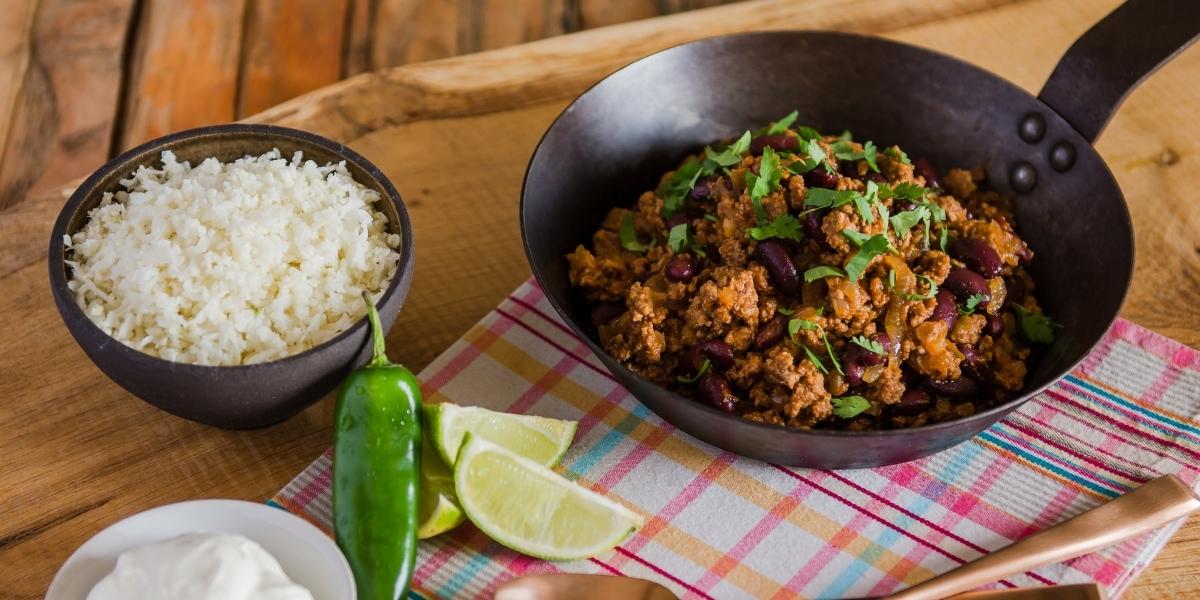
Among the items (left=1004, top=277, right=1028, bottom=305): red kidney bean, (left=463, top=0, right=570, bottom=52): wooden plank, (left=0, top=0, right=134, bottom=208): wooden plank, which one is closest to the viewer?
(left=1004, top=277, right=1028, bottom=305): red kidney bean

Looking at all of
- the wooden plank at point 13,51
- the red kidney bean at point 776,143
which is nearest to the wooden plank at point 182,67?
the wooden plank at point 13,51

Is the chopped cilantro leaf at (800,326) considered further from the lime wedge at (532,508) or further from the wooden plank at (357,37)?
the wooden plank at (357,37)

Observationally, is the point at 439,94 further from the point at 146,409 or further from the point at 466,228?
the point at 146,409

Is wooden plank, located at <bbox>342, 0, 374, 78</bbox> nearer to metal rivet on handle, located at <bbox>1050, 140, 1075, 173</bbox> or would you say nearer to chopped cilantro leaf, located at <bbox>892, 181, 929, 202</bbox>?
chopped cilantro leaf, located at <bbox>892, 181, 929, 202</bbox>

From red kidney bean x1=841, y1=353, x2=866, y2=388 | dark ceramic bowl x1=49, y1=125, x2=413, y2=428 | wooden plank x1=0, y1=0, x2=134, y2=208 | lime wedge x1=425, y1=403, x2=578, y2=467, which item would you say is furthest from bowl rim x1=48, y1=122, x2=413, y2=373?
wooden plank x1=0, y1=0, x2=134, y2=208

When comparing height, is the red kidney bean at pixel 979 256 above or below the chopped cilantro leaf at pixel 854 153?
below

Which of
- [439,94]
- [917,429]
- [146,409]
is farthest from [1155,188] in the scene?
[146,409]
